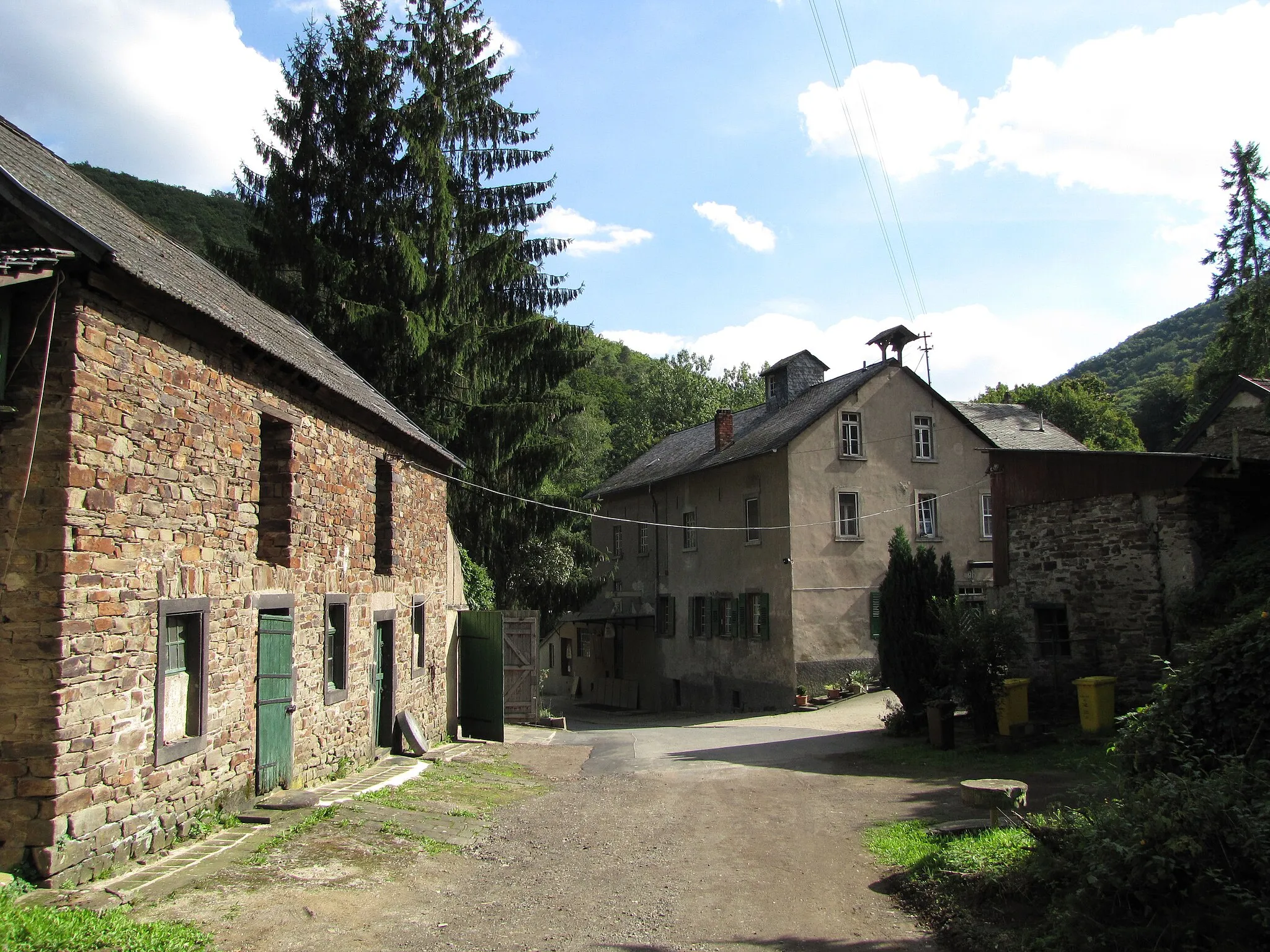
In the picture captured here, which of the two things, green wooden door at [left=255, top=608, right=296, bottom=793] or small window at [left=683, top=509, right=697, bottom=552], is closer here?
green wooden door at [left=255, top=608, right=296, bottom=793]

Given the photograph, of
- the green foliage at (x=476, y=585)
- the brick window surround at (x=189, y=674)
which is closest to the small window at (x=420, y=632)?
the green foliage at (x=476, y=585)

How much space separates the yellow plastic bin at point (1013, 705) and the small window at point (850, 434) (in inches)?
453

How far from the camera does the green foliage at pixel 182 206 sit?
49469 millimetres

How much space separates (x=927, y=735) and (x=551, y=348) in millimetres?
12012

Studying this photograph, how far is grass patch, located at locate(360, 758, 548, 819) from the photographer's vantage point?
419 inches

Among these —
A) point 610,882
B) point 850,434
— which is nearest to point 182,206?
point 850,434

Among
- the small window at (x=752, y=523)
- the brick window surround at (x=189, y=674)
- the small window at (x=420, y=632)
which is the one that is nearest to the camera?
the brick window surround at (x=189, y=674)

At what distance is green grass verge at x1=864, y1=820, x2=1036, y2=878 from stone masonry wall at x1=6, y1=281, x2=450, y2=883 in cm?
637

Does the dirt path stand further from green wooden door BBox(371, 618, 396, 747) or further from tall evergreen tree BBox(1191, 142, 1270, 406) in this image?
tall evergreen tree BBox(1191, 142, 1270, 406)

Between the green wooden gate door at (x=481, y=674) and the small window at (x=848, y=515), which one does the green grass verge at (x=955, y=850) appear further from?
the small window at (x=848, y=515)

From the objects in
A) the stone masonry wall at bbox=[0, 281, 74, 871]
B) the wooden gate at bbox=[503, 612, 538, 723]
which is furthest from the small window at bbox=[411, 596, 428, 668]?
the stone masonry wall at bbox=[0, 281, 74, 871]

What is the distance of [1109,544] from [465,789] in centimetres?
1064

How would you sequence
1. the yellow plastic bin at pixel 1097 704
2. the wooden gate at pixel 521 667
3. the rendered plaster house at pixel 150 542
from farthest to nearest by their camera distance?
the wooden gate at pixel 521 667 < the yellow plastic bin at pixel 1097 704 < the rendered plaster house at pixel 150 542

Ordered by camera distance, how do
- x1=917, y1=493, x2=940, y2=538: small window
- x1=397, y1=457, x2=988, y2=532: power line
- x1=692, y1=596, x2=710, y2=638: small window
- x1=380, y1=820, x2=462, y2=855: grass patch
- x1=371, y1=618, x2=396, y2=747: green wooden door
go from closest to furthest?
x1=380, y1=820, x2=462, y2=855: grass patch, x1=371, y1=618, x2=396, y2=747: green wooden door, x1=397, y1=457, x2=988, y2=532: power line, x1=917, y1=493, x2=940, y2=538: small window, x1=692, y1=596, x2=710, y2=638: small window
